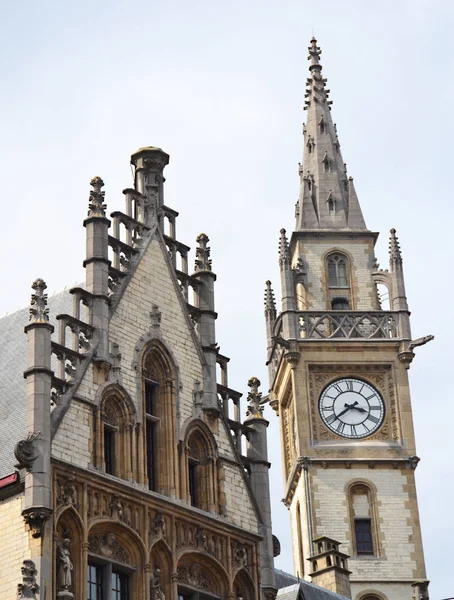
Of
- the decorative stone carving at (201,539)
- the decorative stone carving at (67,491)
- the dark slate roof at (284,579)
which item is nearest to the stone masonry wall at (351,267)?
the dark slate roof at (284,579)

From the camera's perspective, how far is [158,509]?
111 ft

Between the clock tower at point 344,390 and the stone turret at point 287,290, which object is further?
the stone turret at point 287,290

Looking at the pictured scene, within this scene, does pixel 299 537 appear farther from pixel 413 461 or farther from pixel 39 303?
pixel 39 303

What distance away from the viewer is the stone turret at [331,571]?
51344mm

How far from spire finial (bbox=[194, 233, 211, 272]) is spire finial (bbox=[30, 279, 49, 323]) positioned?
18.7 ft

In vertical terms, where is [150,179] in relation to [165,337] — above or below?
above

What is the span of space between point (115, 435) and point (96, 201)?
4912 mm

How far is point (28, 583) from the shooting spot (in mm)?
30547

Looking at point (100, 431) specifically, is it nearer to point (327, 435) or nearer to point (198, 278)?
point (198, 278)

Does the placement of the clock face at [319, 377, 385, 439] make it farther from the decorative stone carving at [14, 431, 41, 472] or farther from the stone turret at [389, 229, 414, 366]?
the decorative stone carving at [14, 431, 41, 472]

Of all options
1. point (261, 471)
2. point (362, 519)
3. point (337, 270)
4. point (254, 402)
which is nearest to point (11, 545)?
point (261, 471)

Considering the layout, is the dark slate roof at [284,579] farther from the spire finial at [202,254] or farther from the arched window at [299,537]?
the arched window at [299,537]

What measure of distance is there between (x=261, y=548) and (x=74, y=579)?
5672 mm

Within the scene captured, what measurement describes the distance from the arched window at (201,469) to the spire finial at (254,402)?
1563mm
